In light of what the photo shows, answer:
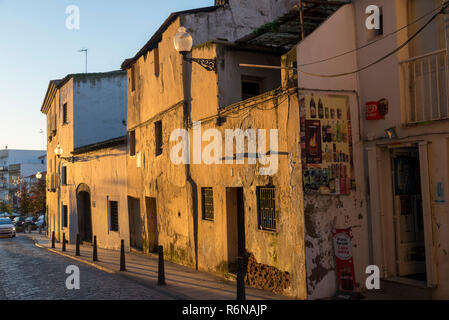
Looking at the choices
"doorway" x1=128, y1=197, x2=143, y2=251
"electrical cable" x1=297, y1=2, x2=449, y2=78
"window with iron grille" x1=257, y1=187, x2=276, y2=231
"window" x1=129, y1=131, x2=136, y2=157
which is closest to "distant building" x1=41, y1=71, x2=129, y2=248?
"window" x1=129, y1=131, x2=136, y2=157

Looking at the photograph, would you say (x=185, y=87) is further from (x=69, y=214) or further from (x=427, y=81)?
(x=69, y=214)

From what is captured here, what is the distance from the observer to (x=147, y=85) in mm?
16484

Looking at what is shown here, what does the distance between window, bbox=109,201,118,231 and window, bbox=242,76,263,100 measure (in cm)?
1029

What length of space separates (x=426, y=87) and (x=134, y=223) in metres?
13.3

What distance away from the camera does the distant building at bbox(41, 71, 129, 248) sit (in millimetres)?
20547

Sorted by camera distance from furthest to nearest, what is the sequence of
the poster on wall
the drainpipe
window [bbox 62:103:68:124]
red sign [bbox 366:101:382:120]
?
window [bbox 62:103:68:124] → the drainpipe → red sign [bbox 366:101:382:120] → the poster on wall

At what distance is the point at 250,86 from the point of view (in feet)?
39.3

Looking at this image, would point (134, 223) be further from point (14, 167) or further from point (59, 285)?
point (14, 167)

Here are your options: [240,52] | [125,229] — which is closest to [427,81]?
[240,52]

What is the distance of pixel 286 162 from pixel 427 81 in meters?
2.84

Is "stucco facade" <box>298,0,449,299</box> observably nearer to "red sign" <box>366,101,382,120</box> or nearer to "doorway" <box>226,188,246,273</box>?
"red sign" <box>366,101,382,120</box>

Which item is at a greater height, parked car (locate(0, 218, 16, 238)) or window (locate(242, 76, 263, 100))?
window (locate(242, 76, 263, 100))

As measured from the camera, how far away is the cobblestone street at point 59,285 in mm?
9219

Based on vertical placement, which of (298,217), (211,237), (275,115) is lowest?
(211,237)
